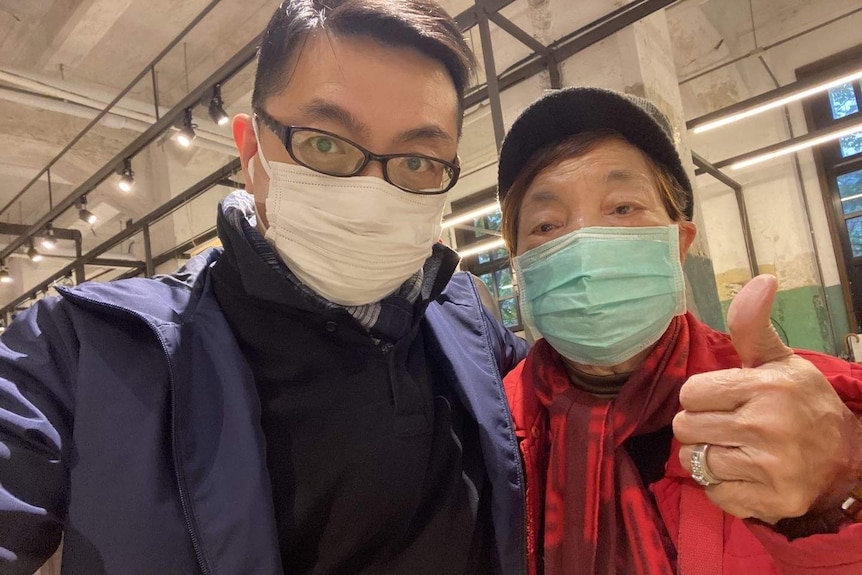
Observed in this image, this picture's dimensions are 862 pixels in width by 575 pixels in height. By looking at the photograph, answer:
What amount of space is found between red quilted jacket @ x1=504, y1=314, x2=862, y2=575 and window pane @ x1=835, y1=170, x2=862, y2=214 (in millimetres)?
7998

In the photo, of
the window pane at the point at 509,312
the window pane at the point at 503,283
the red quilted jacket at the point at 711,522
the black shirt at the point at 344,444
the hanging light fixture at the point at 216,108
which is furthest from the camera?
the window pane at the point at 503,283

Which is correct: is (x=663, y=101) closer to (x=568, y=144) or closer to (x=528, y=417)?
(x=568, y=144)

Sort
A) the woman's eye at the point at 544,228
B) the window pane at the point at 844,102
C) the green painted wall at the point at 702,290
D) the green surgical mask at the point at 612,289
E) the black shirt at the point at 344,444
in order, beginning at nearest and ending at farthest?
the black shirt at the point at 344,444 → the green surgical mask at the point at 612,289 → the woman's eye at the point at 544,228 → the green painted wall at the point at 702,290 → the window pane at the point at 844,102

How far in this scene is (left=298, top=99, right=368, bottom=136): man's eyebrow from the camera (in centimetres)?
108

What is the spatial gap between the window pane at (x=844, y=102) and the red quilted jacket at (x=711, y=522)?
8344 millimetres

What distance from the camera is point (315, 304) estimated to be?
1.06m

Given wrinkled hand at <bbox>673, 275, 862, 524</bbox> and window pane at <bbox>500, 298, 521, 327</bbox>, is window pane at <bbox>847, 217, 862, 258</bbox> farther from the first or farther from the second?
wrinkled hand at <bbox>673, 275, 862, 524</bbox>

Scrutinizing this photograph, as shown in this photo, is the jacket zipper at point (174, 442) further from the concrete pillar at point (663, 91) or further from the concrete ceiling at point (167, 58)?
the concrete ceiling at point (167, 58)

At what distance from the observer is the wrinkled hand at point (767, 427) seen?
73 centimetres

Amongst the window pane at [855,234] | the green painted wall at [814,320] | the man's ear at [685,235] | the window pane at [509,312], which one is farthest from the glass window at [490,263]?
the man's ear at [685,235]

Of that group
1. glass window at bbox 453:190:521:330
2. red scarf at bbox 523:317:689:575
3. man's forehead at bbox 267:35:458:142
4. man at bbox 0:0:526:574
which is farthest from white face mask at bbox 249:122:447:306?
glass window at bbox 453:190:521:330

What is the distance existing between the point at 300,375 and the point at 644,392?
70 cm

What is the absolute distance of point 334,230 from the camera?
1086 millimetres

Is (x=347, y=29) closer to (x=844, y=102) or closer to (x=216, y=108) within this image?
(x=216, y=108)
